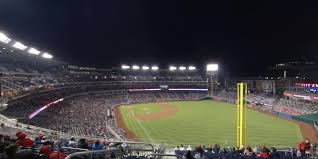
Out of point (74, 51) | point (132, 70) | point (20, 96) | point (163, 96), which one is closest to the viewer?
point (20, 96)

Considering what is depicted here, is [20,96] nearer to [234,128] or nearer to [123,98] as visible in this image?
[234,128]

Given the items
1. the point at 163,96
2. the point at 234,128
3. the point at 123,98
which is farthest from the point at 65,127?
the point at 163,96

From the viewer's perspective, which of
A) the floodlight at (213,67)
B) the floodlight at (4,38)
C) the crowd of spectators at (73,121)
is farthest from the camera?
the floodlight at (213,67)

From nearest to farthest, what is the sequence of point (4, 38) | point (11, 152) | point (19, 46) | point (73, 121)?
point (11, 152) < point (73, 121) < point (4, 38) < point (19, 46)

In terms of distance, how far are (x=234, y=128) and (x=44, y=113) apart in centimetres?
2146

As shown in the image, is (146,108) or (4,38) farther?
(146,108)

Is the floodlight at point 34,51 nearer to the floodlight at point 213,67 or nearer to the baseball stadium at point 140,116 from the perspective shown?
the baseball stadium at point 140,116

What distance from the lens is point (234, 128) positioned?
125 feet

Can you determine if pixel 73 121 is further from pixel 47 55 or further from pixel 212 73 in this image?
pixel 212 73

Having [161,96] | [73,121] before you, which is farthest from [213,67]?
[73,121]

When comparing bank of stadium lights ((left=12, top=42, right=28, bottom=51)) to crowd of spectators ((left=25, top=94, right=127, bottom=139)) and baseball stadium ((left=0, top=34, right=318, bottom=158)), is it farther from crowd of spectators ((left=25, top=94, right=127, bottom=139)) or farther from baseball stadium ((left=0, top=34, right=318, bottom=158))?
crowd of spectators ((left=25, top=94, right=127, bottom=139))

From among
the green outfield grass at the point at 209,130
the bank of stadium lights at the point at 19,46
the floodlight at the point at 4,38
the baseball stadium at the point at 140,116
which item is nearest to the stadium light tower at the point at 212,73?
the baseball stadium at the point at 140,116

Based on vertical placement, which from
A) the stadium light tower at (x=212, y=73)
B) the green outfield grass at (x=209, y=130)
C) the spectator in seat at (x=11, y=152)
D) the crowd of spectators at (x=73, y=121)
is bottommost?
the green outfield grass at (x=209, y=130)

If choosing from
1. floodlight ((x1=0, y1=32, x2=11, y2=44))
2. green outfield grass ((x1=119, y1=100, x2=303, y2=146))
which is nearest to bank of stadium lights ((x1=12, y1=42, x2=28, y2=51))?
floodlight ((x1=0, y1=32, x2=11, y2=44))
